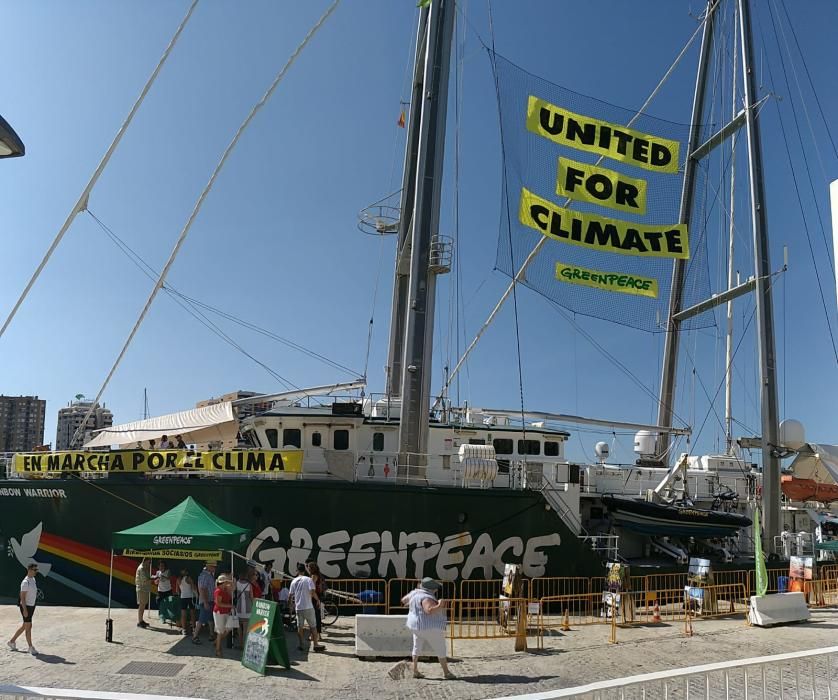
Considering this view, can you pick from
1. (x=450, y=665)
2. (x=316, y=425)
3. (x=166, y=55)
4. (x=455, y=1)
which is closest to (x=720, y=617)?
(x=450, y=665)

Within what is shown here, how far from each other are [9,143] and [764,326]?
20.0m

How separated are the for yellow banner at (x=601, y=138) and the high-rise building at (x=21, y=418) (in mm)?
179878

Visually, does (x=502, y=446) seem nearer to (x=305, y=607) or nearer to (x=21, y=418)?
(x=305, y=607)

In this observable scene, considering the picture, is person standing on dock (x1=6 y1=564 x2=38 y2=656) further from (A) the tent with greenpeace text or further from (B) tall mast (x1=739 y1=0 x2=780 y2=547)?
(B) tall mast (x1=739 y1=0 x2=780 y2=547)

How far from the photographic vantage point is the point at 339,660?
1094cm

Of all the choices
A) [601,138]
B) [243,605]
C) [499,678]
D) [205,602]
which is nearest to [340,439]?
[205,602]

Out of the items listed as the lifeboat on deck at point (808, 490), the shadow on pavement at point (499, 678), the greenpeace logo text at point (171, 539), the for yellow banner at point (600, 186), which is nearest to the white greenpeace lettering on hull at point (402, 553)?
the greenpeace logo text at point (171, 539)

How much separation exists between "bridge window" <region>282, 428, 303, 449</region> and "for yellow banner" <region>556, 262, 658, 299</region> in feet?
25.8

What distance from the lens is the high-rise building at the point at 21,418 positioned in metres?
175

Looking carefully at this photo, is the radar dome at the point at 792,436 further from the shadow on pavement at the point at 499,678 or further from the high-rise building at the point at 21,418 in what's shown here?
the high-rise building at the point at 21,418

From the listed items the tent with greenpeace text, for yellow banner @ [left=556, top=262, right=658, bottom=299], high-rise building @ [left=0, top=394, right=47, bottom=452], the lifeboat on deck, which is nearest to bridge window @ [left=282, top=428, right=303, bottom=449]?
the tent with greenpeace text

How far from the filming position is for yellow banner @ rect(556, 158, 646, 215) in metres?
19.3

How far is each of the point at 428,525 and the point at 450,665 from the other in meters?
5.46

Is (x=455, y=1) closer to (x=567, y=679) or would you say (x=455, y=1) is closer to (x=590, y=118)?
(x=590, y=118)
